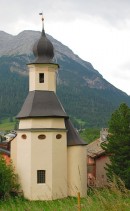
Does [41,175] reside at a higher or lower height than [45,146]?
lower

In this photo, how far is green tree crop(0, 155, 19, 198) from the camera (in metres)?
31.0

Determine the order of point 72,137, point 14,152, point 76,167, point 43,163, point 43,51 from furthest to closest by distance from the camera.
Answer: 1. point 43,51
2. point 14,152
3. point 72,137
4. point 76,167
5. point 43,163

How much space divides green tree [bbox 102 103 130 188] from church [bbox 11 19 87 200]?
3.47m

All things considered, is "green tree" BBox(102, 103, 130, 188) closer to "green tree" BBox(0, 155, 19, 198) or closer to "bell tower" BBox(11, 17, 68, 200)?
"bell tower" BBox(11, 17, 68, 200)

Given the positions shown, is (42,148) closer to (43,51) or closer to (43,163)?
(43,163)

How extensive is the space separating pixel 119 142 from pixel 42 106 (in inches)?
304

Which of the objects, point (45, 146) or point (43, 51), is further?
point (43, 51)

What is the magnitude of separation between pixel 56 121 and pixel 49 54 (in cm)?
605

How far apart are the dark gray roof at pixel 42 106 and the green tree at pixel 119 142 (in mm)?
5511

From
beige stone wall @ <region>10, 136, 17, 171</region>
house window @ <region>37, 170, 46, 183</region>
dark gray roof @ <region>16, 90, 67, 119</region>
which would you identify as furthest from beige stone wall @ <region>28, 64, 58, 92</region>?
house window @ <region>37, 170, 46, 183</region>

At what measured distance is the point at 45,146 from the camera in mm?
32656

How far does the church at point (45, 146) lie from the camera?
3244 centimetres

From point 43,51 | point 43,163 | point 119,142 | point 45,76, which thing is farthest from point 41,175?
point 43,51

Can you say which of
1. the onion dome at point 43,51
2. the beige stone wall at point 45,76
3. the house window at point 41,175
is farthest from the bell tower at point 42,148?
the onion dome at point 43,51
